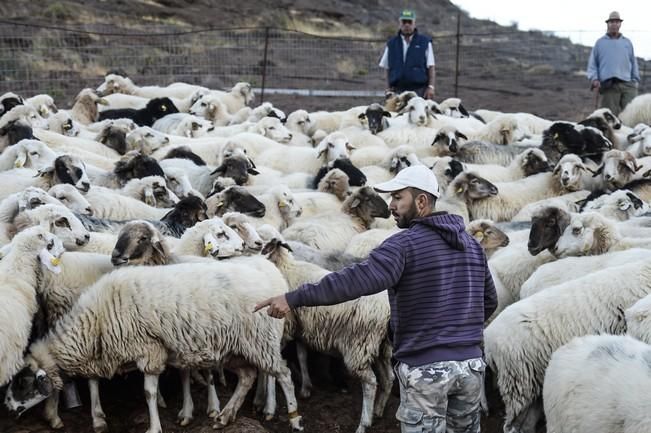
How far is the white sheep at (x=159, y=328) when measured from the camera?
5.24 m

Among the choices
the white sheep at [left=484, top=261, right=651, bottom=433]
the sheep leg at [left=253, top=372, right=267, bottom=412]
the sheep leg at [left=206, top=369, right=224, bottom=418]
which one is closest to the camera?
the white sheep at [left=484, top=261, right=651, bottom=433]

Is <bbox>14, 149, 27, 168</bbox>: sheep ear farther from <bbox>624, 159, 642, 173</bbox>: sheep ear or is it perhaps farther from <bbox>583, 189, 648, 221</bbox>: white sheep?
<bbox>624, 159, 642, 173</bbox>: sheep ear

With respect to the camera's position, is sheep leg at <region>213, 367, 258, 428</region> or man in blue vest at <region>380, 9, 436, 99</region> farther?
man in blue vest at <region>380, 9, 436, 99</region>

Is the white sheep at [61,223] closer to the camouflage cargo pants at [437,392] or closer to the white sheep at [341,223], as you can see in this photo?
the white sheep at [341,223]

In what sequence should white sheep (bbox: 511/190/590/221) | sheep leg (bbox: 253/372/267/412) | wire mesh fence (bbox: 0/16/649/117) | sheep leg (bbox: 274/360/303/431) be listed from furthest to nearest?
wire mesh fence (bbox: 0/16/649/117) < white sheep (bbox: 511/190/590/221) < sheep leg (bbox: 253/372/267/412) < sheep leg (bbox: 274/360/303/431)

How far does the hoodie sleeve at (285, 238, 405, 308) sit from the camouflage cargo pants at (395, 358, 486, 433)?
0.47m

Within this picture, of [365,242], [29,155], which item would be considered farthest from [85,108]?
[365,242]

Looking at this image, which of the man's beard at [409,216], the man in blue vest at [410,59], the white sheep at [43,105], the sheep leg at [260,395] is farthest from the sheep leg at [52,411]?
the man in blue vest at [410,59]

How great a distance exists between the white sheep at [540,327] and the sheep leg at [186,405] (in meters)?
1.98

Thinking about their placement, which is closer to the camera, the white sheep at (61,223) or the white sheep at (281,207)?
the white sheep at (61,223)

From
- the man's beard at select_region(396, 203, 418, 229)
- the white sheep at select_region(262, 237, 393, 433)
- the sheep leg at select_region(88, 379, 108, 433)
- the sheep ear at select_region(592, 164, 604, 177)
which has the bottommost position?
the sheep leg at select_region(88, 379, 108, 433)

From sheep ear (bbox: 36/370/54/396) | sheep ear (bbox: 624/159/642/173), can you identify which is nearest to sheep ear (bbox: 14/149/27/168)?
sheep ear (bbox: 36/370/54/396)

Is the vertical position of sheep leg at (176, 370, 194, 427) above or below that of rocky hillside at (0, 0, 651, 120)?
below

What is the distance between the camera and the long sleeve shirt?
1298 cm
